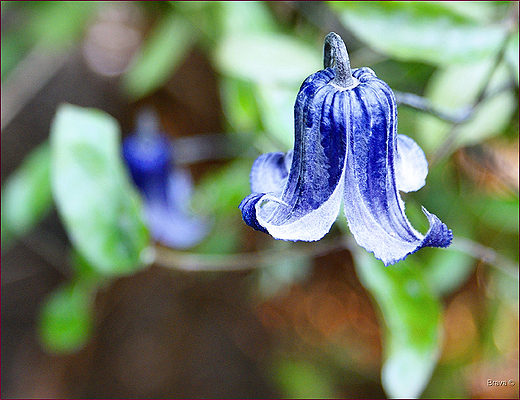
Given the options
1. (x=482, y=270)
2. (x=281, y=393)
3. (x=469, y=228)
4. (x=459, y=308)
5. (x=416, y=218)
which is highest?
(x=416, y=218)

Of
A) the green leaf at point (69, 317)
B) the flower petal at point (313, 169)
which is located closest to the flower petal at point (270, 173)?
Result: the flower petal at point (313, 169)

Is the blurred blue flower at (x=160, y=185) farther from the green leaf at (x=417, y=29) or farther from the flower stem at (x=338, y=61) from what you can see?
the flower stem at (x=338, y=61)

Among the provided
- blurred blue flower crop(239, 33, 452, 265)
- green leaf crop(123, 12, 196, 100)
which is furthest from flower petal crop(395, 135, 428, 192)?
green leaf crop(123, 12, 196, 100)

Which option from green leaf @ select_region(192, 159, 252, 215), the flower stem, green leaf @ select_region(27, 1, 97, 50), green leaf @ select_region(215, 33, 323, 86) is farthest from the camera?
green leaf @ select_region(27, 1, 97, 50)

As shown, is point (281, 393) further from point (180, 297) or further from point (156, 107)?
point (156, 107)

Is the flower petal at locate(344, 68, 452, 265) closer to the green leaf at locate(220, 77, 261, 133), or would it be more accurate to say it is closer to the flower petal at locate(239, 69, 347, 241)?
the flower petal at locate(239, 69, 347, 241)

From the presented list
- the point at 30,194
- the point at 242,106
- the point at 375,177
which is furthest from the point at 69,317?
the point at 375,177

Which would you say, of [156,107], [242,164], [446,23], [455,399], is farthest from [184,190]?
[455,399]

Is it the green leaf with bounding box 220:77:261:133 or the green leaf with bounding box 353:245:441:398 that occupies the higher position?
the green leaf with bounding box 220:77:261:133
